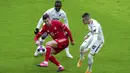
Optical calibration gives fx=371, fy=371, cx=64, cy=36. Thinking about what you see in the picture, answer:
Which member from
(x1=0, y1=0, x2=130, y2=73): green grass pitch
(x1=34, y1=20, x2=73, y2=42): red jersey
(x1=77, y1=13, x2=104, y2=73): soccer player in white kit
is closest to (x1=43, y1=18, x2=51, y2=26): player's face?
(x1=34, y1=20, x2=73, y2=42): red jersey

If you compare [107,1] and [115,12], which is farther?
[107,1]

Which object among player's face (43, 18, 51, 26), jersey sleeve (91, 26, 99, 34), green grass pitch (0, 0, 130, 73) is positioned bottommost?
green grass pitch (0, 0, 130, 73)

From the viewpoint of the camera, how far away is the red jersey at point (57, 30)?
1177cm

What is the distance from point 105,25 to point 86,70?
5.85 m

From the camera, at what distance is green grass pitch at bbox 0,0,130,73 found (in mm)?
12703

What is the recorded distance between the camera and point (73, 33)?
1648 centimetres

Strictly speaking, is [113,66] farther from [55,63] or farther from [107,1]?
[107,1]

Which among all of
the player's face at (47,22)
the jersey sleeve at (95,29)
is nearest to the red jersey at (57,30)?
the player's face at (47,22)

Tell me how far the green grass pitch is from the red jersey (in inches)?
47.7

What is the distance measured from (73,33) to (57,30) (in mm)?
Result: 4697

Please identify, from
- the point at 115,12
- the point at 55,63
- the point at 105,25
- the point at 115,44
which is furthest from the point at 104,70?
the point at 115,12

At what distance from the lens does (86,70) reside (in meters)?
12.3

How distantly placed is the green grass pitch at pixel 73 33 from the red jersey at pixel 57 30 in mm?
1210

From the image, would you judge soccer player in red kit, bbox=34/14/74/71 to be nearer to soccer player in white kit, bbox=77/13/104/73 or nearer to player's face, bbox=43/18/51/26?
player's face, bbox=43/18/51/26
